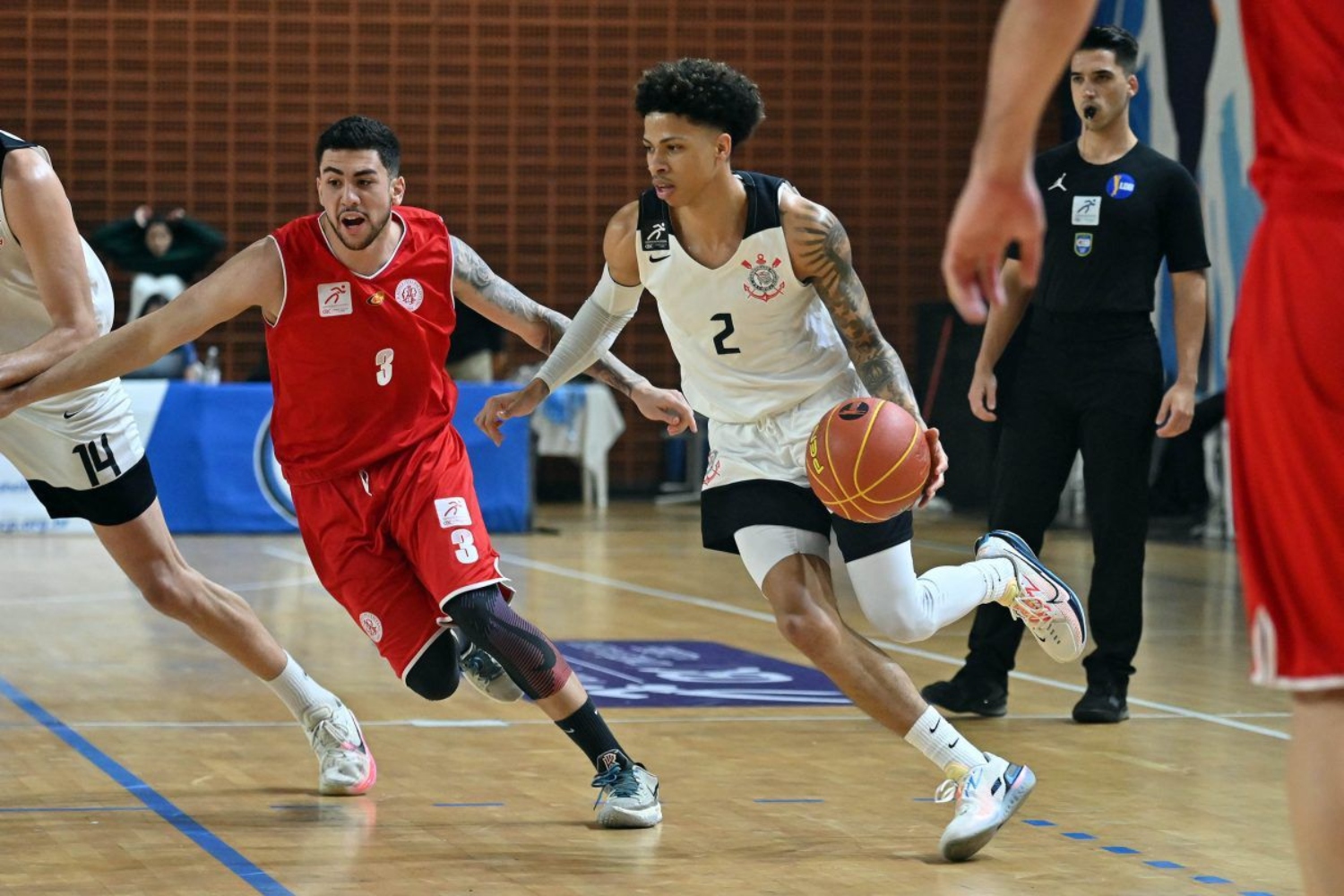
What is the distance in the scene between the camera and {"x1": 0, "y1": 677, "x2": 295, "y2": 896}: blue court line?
152 inches

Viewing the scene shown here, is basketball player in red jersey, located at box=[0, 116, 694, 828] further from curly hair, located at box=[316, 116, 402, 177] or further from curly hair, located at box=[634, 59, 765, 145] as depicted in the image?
curly hair, located at box=[634, 59, 765, 145]

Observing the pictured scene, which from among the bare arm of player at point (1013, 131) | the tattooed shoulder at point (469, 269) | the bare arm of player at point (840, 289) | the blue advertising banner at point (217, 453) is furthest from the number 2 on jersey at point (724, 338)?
the blue advertising banner at point (217, 453)

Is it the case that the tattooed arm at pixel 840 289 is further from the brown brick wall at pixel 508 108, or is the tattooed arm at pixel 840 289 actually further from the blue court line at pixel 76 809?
the brown brick wall at pixel 508 108

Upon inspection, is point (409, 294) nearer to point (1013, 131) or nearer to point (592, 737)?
point (592, 737)

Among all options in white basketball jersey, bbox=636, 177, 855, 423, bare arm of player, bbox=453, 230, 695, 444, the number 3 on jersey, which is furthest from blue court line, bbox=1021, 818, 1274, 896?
the number 3 on jersey

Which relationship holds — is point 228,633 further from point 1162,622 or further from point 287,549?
point 287,549

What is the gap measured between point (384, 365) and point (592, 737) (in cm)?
104

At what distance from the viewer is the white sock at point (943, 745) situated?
4.20 meters

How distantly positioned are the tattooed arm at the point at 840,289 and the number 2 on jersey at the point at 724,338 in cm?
20

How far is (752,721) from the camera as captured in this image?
19.4 feet

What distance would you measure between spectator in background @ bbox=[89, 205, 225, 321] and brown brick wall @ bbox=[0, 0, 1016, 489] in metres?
1.30

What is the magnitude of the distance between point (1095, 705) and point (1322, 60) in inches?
158

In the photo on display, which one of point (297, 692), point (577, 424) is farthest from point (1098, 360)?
point (577, 424)

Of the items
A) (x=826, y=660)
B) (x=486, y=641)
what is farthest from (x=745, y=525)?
(x=486, y=641)
